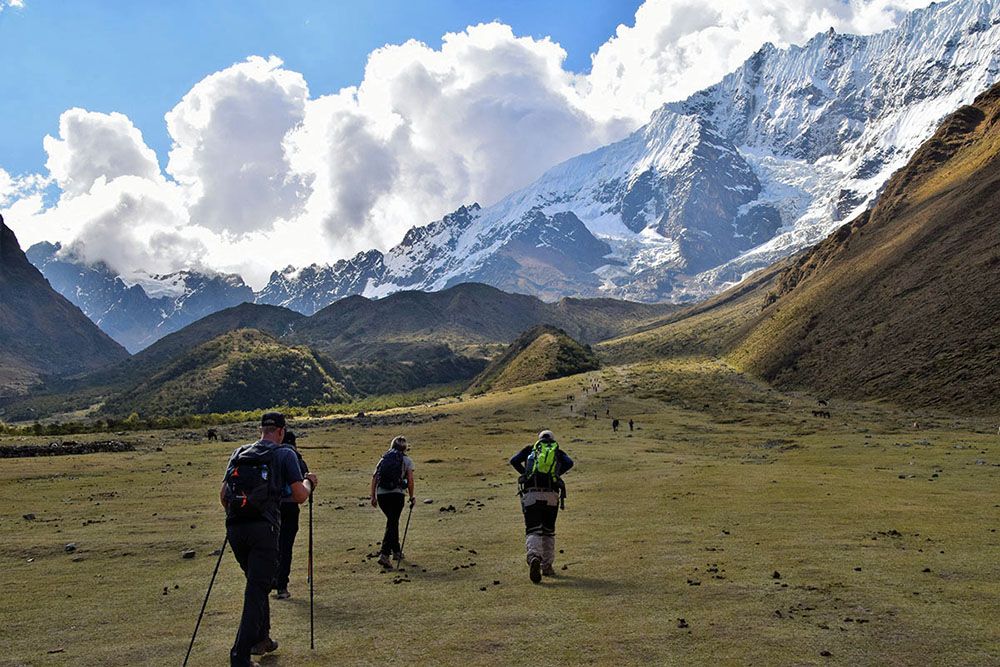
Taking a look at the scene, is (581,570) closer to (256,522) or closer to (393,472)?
(393,472)

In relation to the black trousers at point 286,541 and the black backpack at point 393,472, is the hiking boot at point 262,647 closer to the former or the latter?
the black trousers at point 286,541

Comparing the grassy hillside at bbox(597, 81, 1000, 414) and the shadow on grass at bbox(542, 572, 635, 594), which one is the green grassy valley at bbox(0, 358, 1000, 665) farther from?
the grassy hillside at bbox(597, 81, 1000, 414)

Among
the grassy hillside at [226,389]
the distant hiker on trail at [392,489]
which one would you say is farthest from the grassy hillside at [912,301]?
the grassy hillside at [226,389]

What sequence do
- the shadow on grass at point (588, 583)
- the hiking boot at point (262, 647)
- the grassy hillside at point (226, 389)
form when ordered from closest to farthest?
the hiking boot at point (262, 647) → the shadow on grass at point (588, 583) → the grassy hillside at point (226, 389)

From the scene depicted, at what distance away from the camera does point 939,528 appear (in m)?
19.6

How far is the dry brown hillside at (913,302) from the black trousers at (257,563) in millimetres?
74288

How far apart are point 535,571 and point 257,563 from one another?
631cm

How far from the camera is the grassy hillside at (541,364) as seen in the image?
15488cm

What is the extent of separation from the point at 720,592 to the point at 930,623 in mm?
3482

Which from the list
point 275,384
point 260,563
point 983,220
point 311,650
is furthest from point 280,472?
point 275,384

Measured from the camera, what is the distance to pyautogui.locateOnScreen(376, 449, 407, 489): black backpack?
18.5 meters

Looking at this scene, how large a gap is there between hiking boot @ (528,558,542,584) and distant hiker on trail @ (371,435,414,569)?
375 cm

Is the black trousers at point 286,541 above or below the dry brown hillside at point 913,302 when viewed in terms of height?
below

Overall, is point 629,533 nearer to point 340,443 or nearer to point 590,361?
point 340,443
